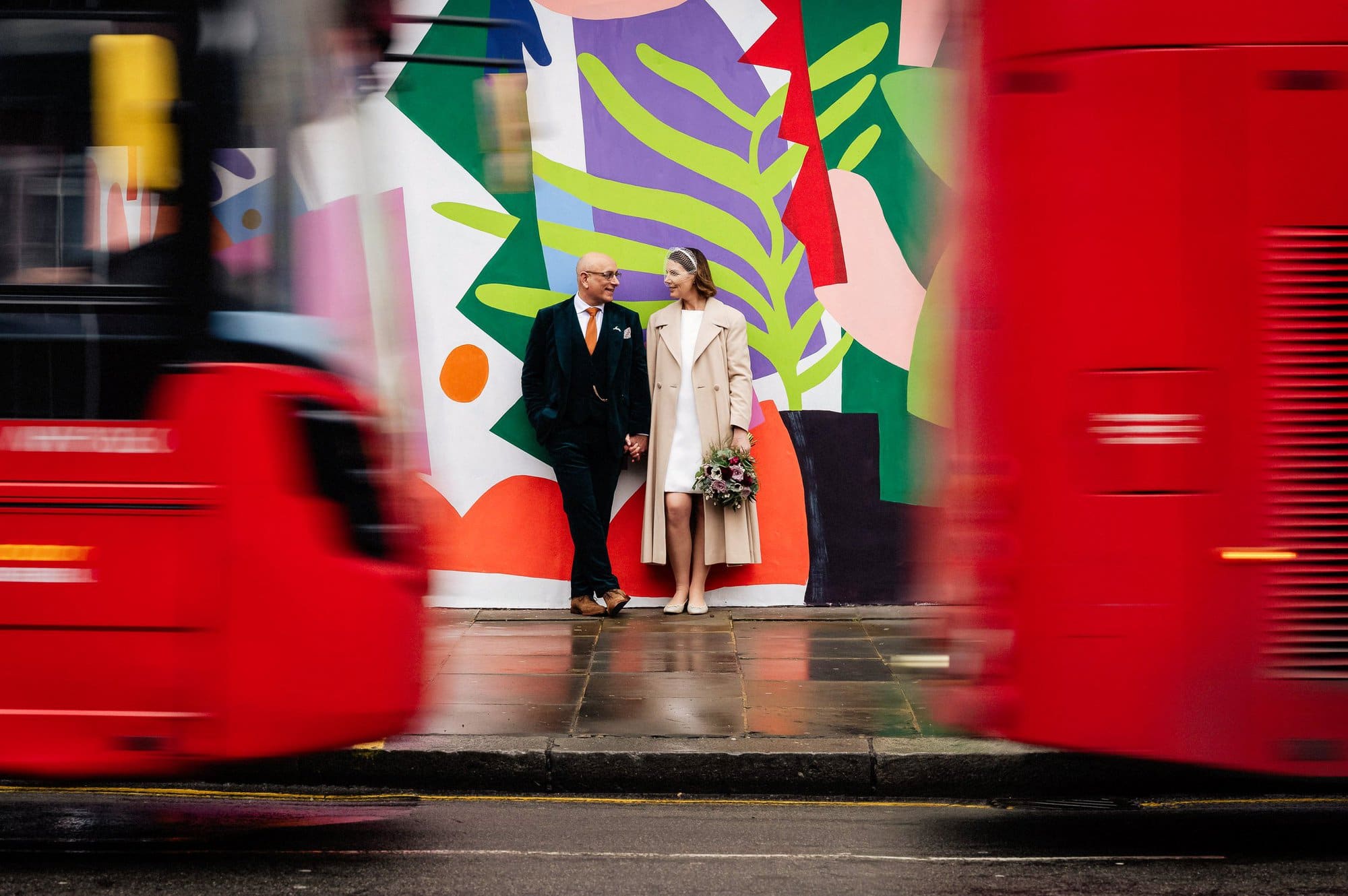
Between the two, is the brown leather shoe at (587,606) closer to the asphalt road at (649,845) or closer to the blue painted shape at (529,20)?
the asphalt road at (649,845)

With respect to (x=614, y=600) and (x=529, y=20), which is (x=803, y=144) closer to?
(x=529, y=20)

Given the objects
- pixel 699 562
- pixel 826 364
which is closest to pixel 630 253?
pixel 826 364

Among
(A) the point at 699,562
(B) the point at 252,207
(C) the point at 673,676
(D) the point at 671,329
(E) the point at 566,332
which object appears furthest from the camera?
(A) the point at 699,562

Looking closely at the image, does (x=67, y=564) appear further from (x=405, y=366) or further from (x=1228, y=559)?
(x=1228, y=559)

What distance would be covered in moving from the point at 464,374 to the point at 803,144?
9.54ft

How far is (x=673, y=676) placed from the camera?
25.3 feet

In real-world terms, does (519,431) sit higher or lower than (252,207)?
lower

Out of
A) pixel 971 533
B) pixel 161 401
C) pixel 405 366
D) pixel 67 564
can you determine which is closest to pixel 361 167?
pixel 405 366

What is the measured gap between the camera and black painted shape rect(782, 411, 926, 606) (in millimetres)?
9914

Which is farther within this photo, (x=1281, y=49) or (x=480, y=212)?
(x=480, y=212)

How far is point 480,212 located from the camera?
32.3ft

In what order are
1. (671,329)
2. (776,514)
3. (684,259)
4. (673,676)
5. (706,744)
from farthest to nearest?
1. (776,514)
2. (671,329)
3. (684,259)
4. (673,676)
5. (706,744)

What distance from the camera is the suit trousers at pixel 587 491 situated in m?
9.48

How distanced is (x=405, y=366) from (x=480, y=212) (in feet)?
15.2
